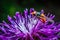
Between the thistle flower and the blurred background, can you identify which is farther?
the blurred background

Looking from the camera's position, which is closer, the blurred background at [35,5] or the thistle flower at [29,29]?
the thistle flower at [29,29]

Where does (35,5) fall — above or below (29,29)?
above

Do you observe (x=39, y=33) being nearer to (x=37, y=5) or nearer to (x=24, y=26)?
(x=24, y=26)

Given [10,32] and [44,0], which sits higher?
[44,0]

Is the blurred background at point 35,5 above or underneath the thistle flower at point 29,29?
above

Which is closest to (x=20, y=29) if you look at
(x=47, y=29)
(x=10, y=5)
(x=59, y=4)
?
(x=47, y=29)

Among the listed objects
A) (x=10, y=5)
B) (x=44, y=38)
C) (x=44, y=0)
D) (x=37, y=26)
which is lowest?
(x=44, y=38)

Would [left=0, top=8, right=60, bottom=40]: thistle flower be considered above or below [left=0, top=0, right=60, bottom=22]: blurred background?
below

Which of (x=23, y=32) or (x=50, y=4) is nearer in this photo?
(x=23, y=32)
